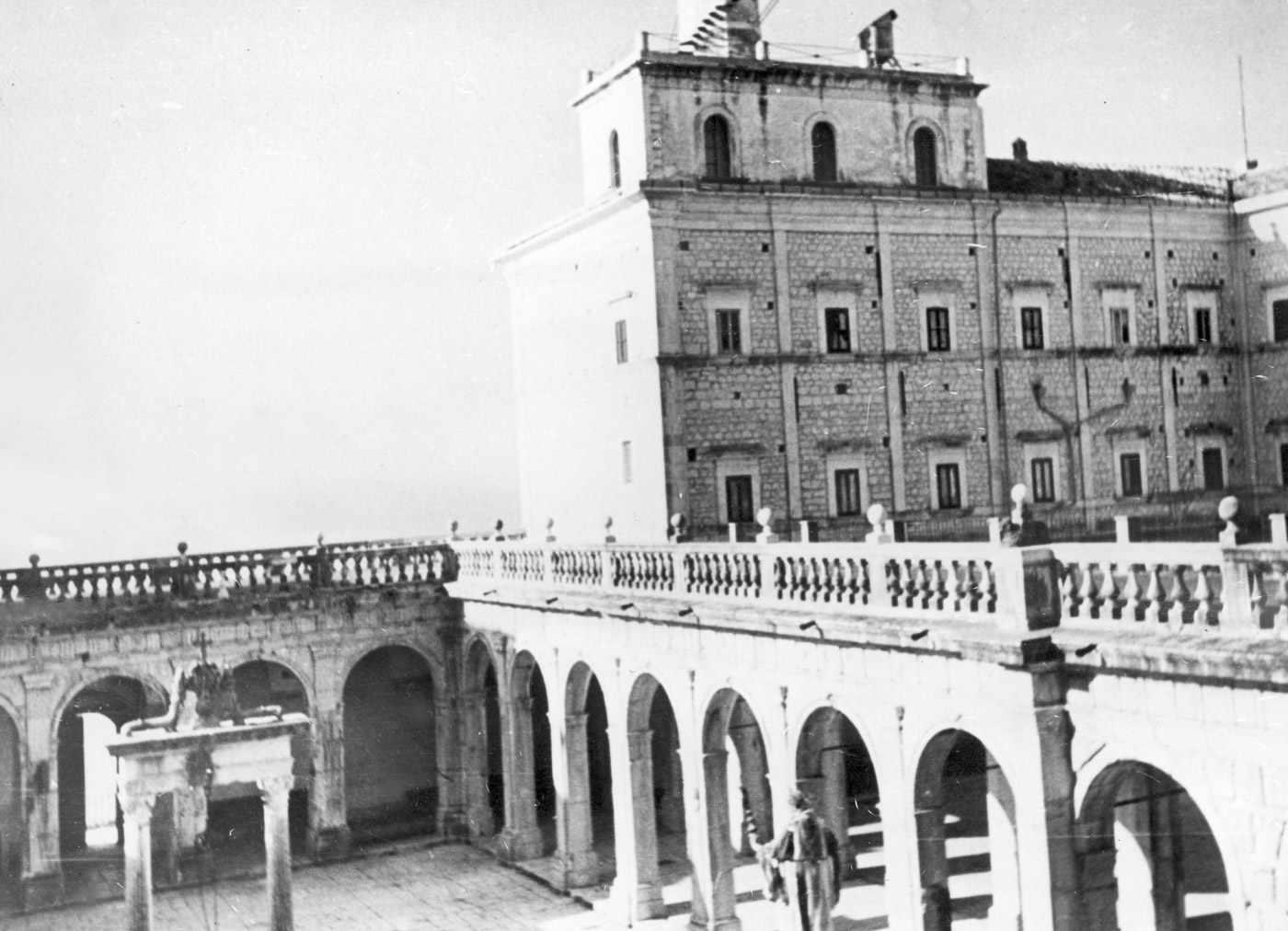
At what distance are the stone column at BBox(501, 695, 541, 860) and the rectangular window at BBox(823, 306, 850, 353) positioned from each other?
33.3ft

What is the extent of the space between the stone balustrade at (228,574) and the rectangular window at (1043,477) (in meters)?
13.6

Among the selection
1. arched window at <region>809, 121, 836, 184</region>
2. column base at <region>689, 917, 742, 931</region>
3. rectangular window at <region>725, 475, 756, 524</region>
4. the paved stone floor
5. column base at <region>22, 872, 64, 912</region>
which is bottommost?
the paved stone floor

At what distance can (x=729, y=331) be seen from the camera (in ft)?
98.6

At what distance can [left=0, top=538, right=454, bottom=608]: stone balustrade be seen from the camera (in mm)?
28547

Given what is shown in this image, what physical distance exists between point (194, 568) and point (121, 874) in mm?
6435

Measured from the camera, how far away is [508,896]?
26.3m

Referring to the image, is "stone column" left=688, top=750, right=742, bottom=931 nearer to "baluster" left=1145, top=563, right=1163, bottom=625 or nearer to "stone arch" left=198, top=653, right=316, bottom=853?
"baluster" left=1145, top=563, right=1163, bottom=625

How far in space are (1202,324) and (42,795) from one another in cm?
2857

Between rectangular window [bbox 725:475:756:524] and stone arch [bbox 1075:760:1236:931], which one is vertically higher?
rectangular window [bbox 725:475:756:524]

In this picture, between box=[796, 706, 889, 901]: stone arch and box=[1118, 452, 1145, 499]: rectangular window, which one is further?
box=[1118, 452, 1145, 499]: rectangular window

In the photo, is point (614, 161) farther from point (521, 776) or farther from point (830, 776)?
point (830, 776)

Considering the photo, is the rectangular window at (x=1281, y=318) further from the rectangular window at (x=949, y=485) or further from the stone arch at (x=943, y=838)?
the stone arch at (x=943, y=838)

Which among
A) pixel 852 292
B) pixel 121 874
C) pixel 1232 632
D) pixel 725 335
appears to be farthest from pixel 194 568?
pixel 1232 632

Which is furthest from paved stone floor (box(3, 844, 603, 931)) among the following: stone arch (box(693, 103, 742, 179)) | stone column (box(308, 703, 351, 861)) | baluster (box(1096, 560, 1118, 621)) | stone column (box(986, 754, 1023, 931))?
stone arch (box(693, 103, 742, 179))
